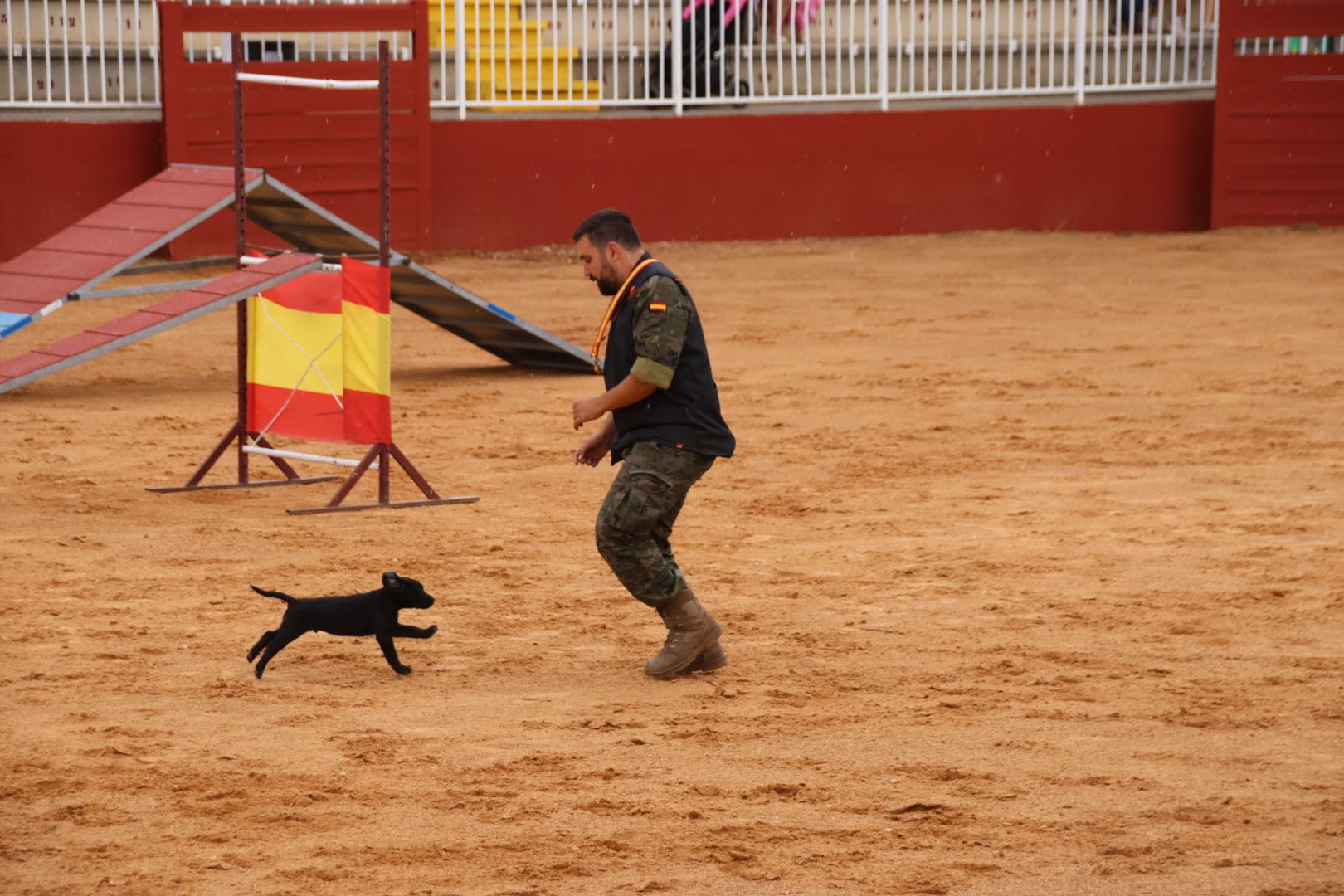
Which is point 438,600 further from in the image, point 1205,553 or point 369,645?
point 1205,553

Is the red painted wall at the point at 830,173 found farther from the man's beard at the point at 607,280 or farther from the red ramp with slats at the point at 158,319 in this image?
the man's beard at the point at 607,280

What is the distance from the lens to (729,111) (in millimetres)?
20281

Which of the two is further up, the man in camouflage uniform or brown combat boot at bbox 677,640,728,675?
the man in camouflage uniform

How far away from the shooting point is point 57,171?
17594 millimetres

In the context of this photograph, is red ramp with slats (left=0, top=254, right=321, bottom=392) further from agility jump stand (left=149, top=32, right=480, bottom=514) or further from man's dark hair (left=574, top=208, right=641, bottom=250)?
man's dark hair (left=574, top=208, right=641, bottom=250)

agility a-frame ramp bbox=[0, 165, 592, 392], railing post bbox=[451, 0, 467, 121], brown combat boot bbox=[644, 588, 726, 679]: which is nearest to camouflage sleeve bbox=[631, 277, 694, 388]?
brown combat boot bbox=[644, 588, 726, 679]

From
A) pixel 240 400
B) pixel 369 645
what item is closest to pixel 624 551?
pixel 369 645

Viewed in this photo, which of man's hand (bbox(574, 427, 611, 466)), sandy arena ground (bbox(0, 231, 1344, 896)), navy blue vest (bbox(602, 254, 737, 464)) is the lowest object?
sandy arena ground (bbox(0, 231, 1344, 896))

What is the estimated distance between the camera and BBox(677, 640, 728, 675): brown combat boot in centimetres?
660

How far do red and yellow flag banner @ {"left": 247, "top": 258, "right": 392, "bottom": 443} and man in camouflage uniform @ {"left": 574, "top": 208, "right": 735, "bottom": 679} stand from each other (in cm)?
266

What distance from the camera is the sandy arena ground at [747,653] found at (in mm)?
5016

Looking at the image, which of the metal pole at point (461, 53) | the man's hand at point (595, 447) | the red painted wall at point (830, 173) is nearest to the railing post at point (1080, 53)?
the red painted wall at point (830, 173)

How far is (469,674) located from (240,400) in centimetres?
348

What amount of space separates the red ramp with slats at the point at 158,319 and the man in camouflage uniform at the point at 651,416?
3.46 metres
